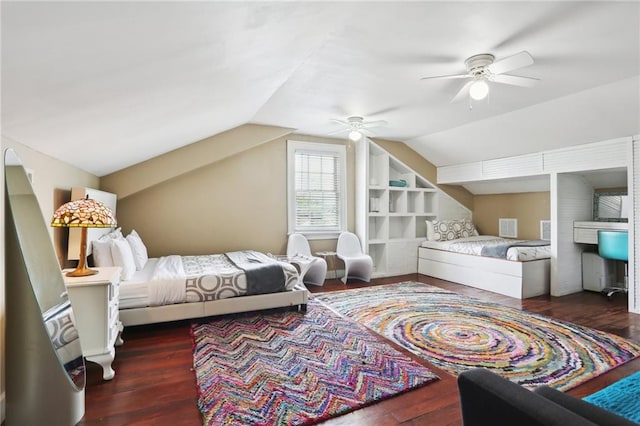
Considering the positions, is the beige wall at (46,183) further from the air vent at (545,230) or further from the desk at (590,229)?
the air vent at (545,230)

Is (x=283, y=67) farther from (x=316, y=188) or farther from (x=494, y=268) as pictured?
(x=494, y=268)

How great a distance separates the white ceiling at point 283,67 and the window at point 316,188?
3.88 feet

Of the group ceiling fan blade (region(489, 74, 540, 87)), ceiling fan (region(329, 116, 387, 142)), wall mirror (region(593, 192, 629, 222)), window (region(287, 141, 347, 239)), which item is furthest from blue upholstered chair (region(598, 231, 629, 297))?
window (region(287, 141, 347, 239))

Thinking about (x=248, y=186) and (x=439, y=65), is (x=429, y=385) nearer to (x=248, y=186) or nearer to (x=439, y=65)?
(x=439, y=65)

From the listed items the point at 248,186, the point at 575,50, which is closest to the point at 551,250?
the point at 575,50

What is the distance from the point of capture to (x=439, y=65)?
2787mm

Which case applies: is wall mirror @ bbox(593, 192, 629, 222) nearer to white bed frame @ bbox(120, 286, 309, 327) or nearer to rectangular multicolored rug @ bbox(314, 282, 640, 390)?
rectangular multicolored rug @ bbox(314, 282, 640, 390)

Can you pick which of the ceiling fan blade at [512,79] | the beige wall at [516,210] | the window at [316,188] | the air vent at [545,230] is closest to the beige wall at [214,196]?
the window at [316,188]

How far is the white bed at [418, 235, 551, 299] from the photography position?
14.1 feet

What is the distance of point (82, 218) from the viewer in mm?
2205

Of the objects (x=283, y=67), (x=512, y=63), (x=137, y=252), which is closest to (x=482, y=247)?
(x=512, y=63)

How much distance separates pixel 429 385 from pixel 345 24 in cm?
256

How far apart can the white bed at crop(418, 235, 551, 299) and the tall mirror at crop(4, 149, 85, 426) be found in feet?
15.7

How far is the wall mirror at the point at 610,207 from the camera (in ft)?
14.5
